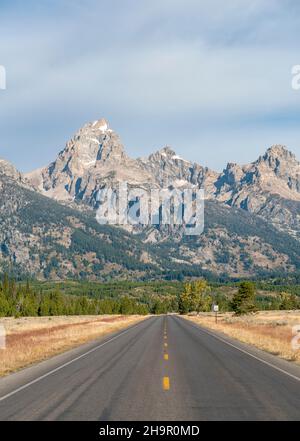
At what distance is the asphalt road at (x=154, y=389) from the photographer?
43.3ft

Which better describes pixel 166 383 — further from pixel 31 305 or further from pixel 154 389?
pixel 31 305

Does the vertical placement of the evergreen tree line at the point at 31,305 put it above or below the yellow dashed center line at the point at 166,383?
above

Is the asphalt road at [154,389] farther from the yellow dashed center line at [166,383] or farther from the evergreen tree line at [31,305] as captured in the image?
the evergreen tree line at [31,305]

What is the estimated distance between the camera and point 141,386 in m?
17.9

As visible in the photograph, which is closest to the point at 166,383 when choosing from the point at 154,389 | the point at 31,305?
the point at 154,389

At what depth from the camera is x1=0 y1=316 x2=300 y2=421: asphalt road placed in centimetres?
1320

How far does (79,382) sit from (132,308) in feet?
549

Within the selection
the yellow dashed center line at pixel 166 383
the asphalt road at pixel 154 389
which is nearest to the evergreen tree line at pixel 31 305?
the asphalt road at pixel 154 389

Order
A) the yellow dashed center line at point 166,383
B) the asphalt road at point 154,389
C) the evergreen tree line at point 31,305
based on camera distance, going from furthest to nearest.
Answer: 1. the evergreen tree line at point 31,305
2. the yellow dashed center line at point 166,383
3. the asphalt road at point 154,389

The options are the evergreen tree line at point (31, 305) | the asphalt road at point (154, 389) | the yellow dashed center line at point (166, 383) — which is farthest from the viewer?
the evergreen tree line at point (31, 305)
